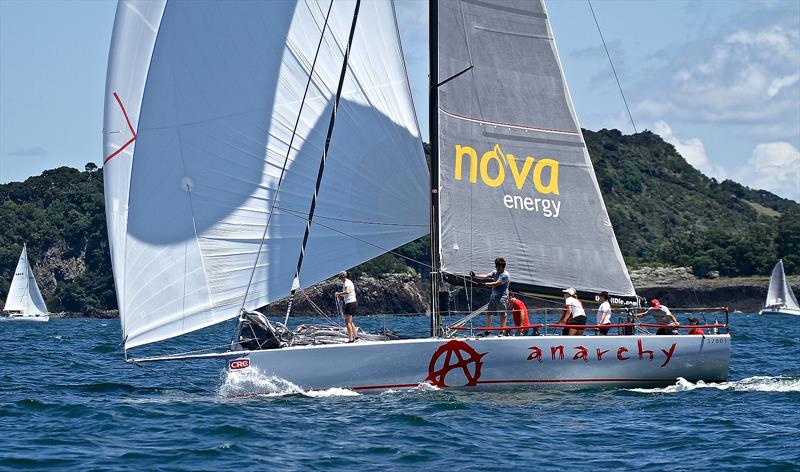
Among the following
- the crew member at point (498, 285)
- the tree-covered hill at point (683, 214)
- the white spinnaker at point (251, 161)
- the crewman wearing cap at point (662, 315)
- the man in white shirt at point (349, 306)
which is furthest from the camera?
the tree-covered hill at point (683, 214)

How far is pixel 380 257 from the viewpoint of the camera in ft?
305

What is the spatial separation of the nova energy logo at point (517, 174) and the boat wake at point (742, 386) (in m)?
3.12

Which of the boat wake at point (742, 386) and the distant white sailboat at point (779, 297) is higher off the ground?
the distant white sailboat at point (779, 297)

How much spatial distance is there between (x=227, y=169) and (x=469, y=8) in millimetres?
4507

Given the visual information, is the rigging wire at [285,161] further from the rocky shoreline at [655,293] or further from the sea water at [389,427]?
the rocky shoreline at [655,293]

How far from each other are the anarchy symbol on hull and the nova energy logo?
2716mm

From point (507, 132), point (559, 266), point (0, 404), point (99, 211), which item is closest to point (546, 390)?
point (559, 266)

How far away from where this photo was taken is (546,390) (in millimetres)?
16766

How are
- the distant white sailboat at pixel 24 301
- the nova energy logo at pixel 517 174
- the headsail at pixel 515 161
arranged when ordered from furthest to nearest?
the distant white sailboat at pixel 24 301
the nova energy logo at pixel 517 174
the headsail at pixel 515 161

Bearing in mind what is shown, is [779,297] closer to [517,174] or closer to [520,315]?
[517,174]

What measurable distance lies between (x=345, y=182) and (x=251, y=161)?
150 centimetres

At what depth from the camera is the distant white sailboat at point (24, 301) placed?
2783 inches

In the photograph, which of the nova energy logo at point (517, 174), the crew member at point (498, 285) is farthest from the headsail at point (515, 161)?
the crew member at point (498, 285)

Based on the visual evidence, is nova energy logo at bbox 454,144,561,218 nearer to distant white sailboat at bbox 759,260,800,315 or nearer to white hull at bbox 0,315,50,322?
distant white sailboat at bbox 759,260,800,315
